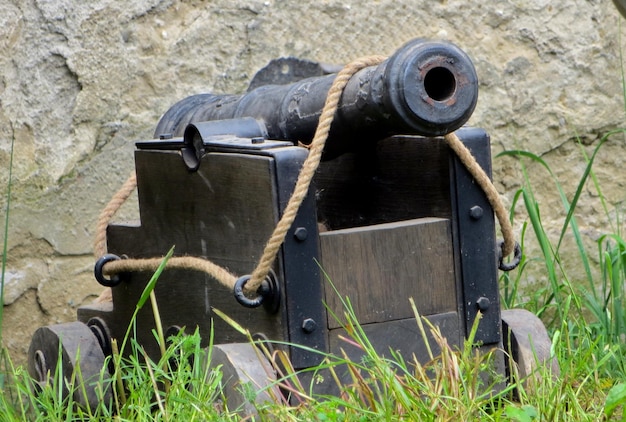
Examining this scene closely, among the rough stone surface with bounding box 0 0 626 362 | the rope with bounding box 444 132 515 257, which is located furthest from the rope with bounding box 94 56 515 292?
the rough stone surface with bounding box 0 0 626 362

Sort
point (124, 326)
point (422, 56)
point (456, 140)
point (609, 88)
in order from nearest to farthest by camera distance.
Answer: point (422, 56), point (456, 140), point (124, 326), point (609, 88)

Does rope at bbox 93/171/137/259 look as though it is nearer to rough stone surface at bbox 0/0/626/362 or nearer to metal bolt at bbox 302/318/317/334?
rough stone surface at bbox 0/0/626/362

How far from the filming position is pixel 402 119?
145 centimetres

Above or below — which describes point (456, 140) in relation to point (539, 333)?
above

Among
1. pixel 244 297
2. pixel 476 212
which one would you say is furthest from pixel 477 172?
pixel 244 297

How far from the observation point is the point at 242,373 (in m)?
1.46

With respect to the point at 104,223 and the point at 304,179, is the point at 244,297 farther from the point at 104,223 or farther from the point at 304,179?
the point at 104,223

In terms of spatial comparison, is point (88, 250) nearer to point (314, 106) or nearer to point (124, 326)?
point (124, 326)

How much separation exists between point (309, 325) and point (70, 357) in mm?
564

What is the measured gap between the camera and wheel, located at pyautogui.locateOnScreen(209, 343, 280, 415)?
1.44 metres

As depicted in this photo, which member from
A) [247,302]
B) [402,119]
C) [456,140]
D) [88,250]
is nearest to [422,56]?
[402,119]

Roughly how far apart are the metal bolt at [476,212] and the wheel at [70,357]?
29.5 inches

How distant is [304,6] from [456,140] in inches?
41.1

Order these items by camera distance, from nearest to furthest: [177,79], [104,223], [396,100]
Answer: [396,100]
[104,223]
[177,79]
